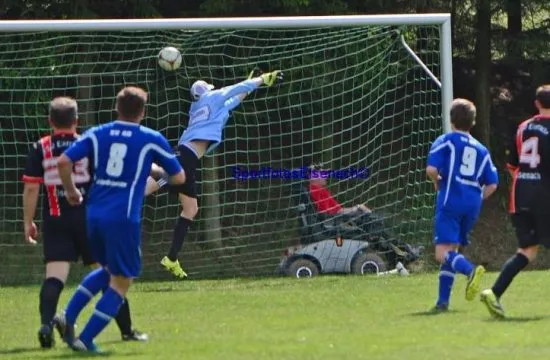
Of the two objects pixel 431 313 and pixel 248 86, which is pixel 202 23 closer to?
pixel 248 86

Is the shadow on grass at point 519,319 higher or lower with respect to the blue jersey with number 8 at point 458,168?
lower

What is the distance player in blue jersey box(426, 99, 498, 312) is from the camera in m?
10.3

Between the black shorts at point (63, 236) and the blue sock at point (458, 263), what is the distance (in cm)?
274

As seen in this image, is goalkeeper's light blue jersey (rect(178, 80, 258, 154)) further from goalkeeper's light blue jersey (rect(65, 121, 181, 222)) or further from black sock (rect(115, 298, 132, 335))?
goalkeeper's light blue jersey (rect(65, 121, 181, 222))

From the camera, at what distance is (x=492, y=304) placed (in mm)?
9867

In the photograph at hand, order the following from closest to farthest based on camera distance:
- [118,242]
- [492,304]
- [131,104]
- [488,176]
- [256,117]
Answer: [118,242] → [131,104] → [492,304] → [488,176] → [256,117]

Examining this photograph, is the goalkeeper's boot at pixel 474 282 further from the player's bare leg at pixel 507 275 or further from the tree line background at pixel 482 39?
the tree line background at pixel 482 39

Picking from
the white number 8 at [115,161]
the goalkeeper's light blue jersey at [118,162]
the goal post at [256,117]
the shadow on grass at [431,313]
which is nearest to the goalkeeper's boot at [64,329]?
the goalkeeper's light blue jersey at [118,162]

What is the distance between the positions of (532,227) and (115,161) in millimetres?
3387

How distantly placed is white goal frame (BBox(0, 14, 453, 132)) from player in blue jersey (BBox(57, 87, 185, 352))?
5.07m

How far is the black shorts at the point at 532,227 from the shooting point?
10164mm

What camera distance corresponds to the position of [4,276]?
15508mm

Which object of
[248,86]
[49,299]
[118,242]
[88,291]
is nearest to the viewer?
[118,242]

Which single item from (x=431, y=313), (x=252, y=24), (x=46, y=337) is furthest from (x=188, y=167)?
(x=46, y=337)
